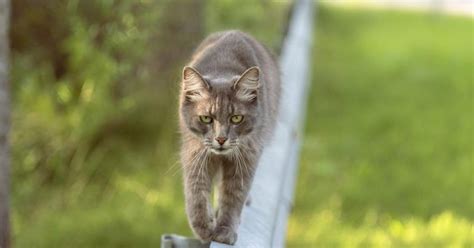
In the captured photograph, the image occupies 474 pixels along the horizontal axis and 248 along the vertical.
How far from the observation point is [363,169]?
25.9ft

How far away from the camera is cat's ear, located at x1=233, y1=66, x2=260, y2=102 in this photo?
396 centimetres

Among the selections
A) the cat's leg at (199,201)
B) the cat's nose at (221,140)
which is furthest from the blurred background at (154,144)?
the cat's nose at (221,140)

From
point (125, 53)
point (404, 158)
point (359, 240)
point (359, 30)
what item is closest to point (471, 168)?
point (404, 158)

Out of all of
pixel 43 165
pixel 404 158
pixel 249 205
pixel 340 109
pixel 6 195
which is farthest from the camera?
pixel 340 109

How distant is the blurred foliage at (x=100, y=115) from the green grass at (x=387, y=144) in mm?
1277

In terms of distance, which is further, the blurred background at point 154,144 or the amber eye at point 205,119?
the blurred background at point 154,144

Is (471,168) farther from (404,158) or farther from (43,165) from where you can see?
(43,165)

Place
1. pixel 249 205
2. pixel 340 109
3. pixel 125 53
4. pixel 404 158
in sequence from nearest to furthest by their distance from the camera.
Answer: pixel 249 205 < pixel 125 53 < pixel 404 158 < pixel 340 109

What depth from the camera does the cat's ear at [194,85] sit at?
12.9ft

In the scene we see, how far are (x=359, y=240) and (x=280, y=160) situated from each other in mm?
1410

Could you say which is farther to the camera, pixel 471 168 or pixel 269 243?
pixel 471 168

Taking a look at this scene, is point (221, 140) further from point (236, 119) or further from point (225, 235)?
point (225, 235)

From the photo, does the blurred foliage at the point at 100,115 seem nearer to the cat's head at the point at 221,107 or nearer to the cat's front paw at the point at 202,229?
the cat's front paw at the point at 202,229

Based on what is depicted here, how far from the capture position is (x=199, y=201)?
163 inches
